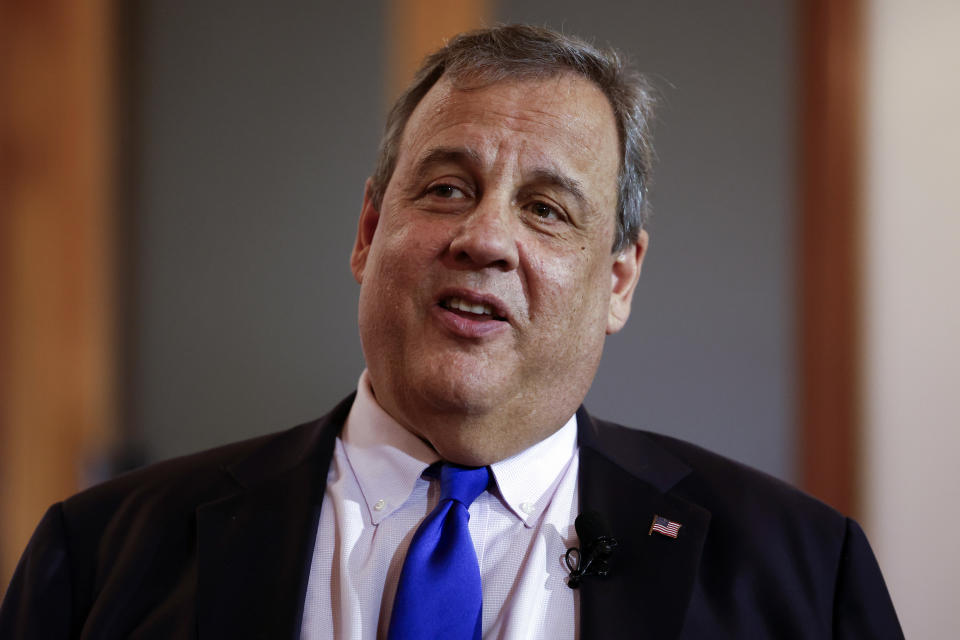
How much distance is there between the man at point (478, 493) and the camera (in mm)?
1183

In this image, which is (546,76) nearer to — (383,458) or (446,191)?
(446,191)

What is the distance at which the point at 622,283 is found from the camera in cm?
148

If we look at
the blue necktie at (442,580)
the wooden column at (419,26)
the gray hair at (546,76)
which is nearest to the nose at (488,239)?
the gray hair at (546,76)

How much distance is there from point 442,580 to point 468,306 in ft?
1.25

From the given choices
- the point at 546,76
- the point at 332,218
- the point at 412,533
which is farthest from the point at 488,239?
the point at 332,218

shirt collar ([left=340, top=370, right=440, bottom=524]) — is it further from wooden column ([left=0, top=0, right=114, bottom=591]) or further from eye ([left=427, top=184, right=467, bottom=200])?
wooden column ([left=0, top=0, right=114, bottom=591])

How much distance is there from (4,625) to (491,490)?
74cm

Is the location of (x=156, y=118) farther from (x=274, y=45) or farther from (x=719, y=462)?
(x=719, y=462)

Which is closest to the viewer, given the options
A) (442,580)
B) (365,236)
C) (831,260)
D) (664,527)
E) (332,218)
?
(442,580)

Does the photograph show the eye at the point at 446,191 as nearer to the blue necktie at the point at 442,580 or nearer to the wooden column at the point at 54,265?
the blue necktie at the point at 442,580

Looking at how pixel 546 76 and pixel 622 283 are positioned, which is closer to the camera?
pixel 546 76

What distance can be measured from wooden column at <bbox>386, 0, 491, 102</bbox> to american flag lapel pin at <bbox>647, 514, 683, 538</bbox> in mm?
1462

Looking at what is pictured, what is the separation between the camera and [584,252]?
1.31m

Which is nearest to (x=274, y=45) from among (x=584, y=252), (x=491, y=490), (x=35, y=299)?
(x=35, y=299)
